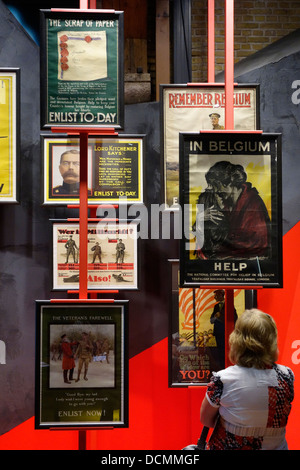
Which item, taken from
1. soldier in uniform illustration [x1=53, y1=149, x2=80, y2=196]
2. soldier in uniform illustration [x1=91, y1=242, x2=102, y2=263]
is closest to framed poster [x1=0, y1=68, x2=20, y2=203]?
soldier in uniform illustration [x1=53, y1=149, x2=80, y2=196]

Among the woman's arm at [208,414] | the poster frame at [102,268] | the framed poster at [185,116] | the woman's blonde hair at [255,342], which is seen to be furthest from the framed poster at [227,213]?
the poster frame at [102,268]

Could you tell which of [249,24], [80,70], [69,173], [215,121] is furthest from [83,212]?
[249,24]

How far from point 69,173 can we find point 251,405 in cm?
183

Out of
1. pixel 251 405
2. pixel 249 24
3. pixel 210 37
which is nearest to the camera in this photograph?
pixel 251 405

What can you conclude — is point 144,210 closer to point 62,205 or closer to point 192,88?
point 62,205

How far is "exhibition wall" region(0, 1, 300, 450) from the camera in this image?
3.28 metres

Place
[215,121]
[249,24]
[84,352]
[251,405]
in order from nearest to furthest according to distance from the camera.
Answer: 1. [251,405]
2. [84,352]
3. [215,121]
4. [249,24]

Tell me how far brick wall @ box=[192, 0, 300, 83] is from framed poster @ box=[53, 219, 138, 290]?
7.63 ft

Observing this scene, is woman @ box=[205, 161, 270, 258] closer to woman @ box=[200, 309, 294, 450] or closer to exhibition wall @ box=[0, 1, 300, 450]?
woman @ box=[200, 309, 294, 450]

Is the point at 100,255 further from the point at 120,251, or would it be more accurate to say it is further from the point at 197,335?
the point at 197,335

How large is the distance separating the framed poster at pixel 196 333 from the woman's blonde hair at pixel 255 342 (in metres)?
1.12

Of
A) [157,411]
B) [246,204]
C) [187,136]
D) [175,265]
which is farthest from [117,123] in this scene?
[157,411]

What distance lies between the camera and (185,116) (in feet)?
10.1

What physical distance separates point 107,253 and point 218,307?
79cm
